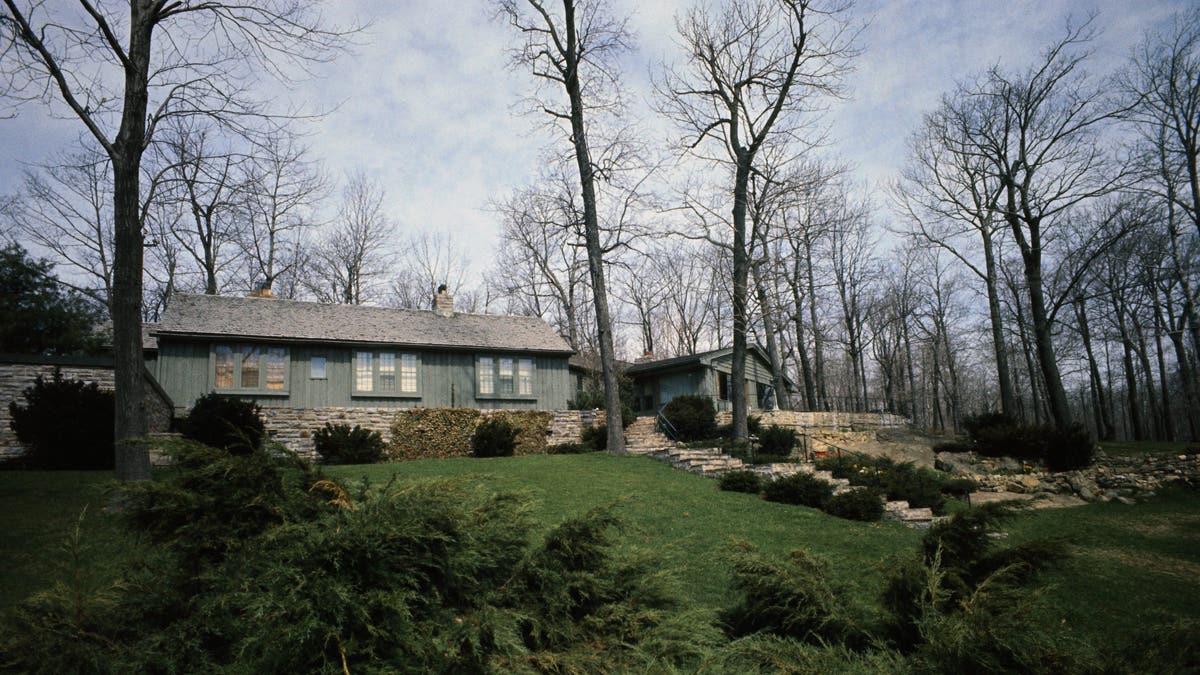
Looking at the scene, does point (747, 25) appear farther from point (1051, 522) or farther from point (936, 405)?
point (936, 405)

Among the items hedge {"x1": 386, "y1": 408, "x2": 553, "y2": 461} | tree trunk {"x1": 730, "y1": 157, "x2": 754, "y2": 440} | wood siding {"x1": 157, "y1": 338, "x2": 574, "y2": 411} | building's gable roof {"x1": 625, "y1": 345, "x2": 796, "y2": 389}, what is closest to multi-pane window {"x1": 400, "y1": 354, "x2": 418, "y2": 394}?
wood siding {"x1": 157, "y1": 338, "x2": 574, "y2": 411}

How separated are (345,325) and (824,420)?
19318 mm

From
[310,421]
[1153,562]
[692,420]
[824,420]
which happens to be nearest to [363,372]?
[310,421]

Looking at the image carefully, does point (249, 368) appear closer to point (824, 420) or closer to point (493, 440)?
point (493, 440)

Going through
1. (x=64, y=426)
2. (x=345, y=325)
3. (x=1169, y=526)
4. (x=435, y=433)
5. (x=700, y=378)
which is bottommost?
(x=1169, y=526)

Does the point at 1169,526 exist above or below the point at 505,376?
below

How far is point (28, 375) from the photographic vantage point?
14727mm

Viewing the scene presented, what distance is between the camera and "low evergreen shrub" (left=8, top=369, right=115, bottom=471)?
42.2ft

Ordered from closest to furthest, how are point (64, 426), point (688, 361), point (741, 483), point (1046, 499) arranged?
point (741, 483)
point (64, 426)
point (1046, 499)
point (688, 361)

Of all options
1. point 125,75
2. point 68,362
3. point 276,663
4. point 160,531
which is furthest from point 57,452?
point 276,663

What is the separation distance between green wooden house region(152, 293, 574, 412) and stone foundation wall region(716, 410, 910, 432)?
762cm

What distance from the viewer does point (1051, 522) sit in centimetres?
1132

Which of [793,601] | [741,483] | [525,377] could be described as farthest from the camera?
[525,377]

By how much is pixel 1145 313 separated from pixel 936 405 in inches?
480
